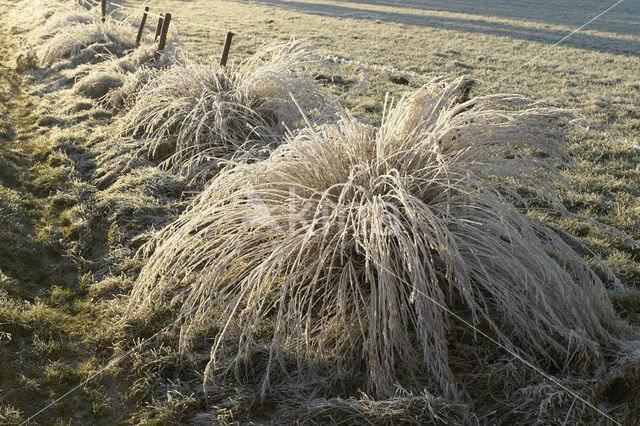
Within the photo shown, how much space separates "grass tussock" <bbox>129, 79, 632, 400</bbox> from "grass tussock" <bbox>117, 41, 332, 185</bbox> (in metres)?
1.69

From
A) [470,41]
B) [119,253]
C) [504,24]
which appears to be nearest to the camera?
[119,253]

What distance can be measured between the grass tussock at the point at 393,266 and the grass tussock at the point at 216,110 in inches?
66.4

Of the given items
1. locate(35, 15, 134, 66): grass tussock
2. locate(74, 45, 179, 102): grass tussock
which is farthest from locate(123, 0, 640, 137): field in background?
locate(74, 45, 179, 102): grass tussock

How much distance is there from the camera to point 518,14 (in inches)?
862

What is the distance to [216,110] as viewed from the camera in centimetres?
482

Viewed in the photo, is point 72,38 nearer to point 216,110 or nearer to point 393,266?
point 216,110

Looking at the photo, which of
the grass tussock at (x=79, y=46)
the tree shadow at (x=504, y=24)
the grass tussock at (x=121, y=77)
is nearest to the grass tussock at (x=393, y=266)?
the grass tussock at (x=121, y=77)

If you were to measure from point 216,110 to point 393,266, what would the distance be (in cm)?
290

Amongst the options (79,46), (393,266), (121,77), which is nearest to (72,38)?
(79,46)

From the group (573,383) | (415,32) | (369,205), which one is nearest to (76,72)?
(369,205)

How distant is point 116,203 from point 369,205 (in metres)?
2.46

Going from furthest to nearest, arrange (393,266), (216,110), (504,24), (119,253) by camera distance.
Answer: (504,24) → (216,110) → (119,253) → (393,266)

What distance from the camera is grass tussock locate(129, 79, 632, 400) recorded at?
238 cm

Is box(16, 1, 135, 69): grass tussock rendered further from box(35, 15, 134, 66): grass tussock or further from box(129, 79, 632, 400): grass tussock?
box(129, 79, 632, 400): grass tussock
